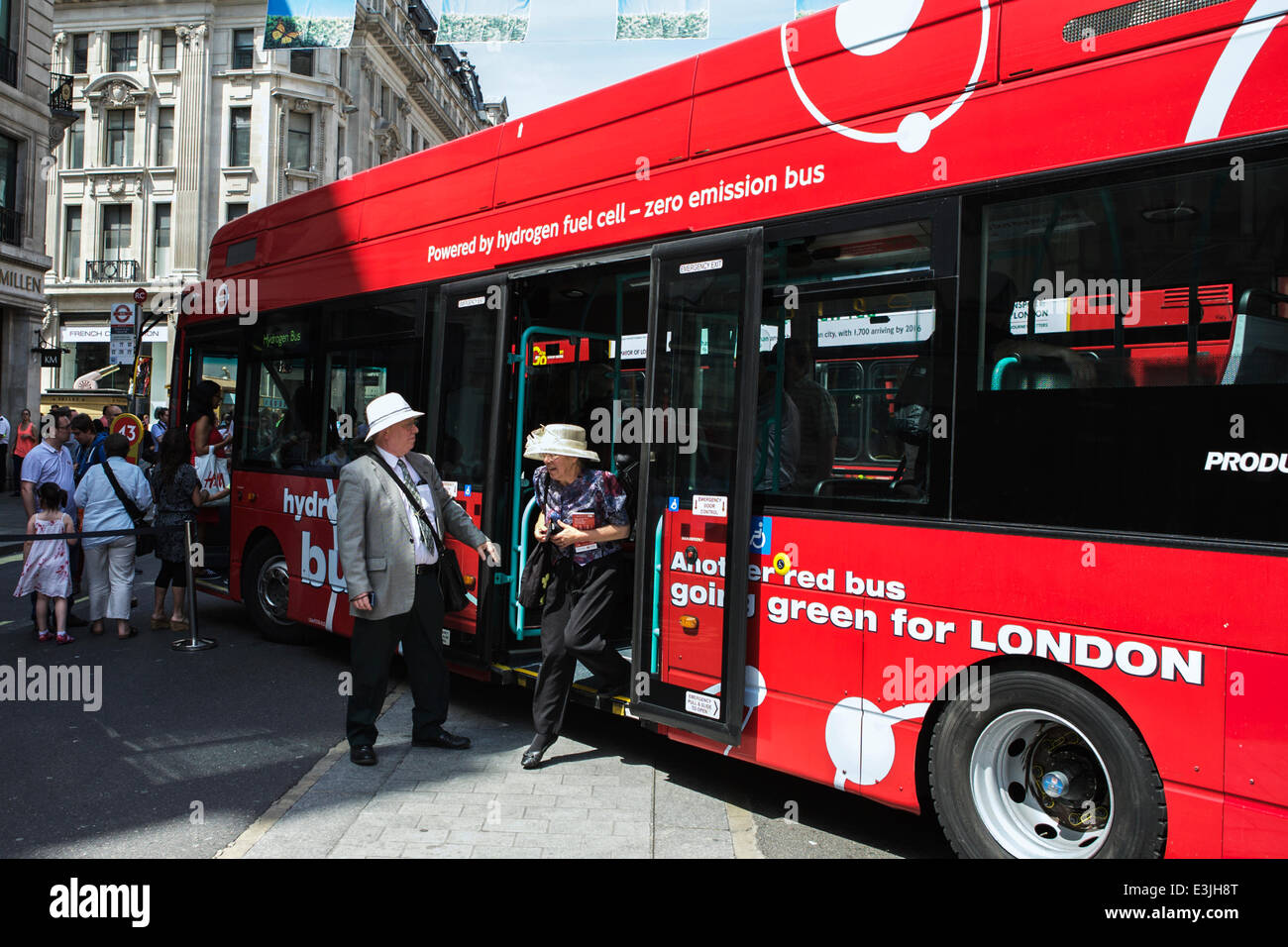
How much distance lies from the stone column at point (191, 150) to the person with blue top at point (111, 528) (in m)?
35.4

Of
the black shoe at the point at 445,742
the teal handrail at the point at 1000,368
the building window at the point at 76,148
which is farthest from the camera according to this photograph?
the building window at the point at 76,148

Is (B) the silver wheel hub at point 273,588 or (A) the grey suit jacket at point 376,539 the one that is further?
(B) the silver wheel hub at point 273,588

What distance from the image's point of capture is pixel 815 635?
434cm

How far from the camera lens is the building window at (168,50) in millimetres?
42219

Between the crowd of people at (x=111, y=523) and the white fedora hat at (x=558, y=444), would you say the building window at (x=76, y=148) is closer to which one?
the crowd of people at (x=111, y=523)

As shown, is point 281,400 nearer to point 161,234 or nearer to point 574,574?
point 574,574

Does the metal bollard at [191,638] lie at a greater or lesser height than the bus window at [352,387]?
lesser

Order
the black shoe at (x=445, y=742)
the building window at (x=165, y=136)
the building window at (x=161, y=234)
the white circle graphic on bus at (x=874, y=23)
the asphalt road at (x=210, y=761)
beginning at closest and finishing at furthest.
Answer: the white circle graphic on bus at (x=874, y=23), the asphalt road at (x=210, y=761), the black shoe at (x=445, y=742), the building window at (x=161, y=234), the building window at (x=165, y=136)

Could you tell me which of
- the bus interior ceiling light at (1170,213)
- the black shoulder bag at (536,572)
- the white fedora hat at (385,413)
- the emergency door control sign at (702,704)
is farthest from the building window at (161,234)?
the bus interior ceiling light at (1170,213)

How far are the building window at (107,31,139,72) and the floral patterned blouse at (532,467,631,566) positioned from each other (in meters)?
45.3
